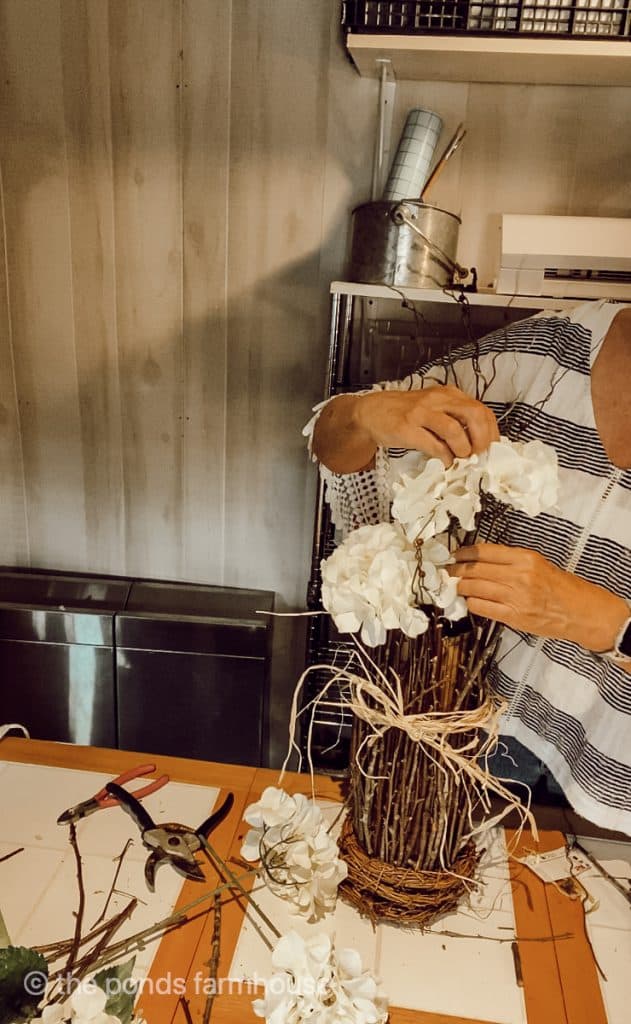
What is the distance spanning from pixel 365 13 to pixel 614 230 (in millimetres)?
636

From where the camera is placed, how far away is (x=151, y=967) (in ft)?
2.53

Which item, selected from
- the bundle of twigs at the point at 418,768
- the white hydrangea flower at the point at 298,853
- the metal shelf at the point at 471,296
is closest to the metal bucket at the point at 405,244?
the metal shelf at the point at 471,296

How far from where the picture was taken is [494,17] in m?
1.40

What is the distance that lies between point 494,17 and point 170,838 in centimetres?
151

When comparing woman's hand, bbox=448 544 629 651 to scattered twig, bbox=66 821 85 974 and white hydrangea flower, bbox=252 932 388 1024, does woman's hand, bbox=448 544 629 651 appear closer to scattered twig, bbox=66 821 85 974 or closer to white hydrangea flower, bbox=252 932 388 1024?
white hydrangea flower, bbox=252 932 388 1024

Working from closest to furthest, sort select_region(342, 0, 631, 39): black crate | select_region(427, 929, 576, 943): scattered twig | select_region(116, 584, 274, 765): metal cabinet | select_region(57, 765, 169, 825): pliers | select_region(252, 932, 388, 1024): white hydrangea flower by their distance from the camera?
select_region(252, 932, 388, 1024): white hydrangea flower < select_region(427, 929, 576, 943): scattered twig < select_region(57, 765, 169, 825): pliers < select_region(342, 0, 631, 39): black crate < select_region(116, 584, 274, 765): metal cabinet

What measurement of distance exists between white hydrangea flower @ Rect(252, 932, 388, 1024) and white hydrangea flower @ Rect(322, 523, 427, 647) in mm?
269

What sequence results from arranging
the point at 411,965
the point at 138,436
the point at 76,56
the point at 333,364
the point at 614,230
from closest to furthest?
the point at 411,965 → the point at 614,230 → the point at 333,364 → the point at 76,56 → the point at 138,436

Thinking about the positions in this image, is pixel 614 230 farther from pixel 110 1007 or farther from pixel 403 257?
pixel 110 1007

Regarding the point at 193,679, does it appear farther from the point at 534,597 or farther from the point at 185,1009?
the point at 534,597

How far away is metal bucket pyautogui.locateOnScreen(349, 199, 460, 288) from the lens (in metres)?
1.49

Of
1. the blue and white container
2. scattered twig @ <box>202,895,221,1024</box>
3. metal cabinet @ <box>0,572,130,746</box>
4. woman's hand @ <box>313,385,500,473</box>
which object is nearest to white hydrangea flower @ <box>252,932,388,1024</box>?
scattered twig @ <box>202,895,221,1024</box>

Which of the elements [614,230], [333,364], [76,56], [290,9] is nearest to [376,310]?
[333,364]

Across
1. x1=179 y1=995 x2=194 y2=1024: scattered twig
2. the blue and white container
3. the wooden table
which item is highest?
the blue and white container
